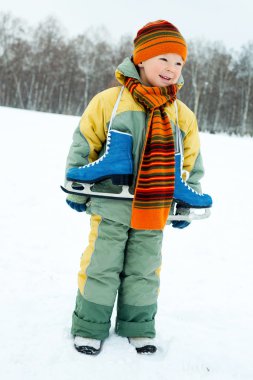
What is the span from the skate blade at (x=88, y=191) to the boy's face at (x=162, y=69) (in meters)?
0.49

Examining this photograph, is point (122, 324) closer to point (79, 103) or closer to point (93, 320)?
point (93, 320)

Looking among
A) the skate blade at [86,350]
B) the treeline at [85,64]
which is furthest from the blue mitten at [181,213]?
the treeline at [85,64]

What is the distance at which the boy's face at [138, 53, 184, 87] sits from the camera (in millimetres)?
1793

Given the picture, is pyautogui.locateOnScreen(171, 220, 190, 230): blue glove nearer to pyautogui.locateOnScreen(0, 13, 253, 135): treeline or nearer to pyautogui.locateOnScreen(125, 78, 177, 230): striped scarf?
pyautogui.locateOnScreen(125, 78, 177, 230): striped scarf

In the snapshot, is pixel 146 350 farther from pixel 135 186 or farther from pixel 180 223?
pixel 135 186

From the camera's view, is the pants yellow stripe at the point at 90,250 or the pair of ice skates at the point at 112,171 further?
the pants yellow stripe at the point at 90,250

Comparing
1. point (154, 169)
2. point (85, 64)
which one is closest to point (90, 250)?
point (154, 169)

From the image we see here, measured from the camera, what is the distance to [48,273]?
103 inches

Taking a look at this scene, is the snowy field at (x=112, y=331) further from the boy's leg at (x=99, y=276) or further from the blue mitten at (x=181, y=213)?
the blue mitten at (x=181, y=213)

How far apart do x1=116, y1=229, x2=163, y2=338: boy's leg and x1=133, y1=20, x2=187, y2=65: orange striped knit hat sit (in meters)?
0.76

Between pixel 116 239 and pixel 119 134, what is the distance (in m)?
0.45

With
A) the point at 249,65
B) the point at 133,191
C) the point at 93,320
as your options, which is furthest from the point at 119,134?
the point at 249,65

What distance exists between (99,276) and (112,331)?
35cm

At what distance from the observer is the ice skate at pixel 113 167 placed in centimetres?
170
